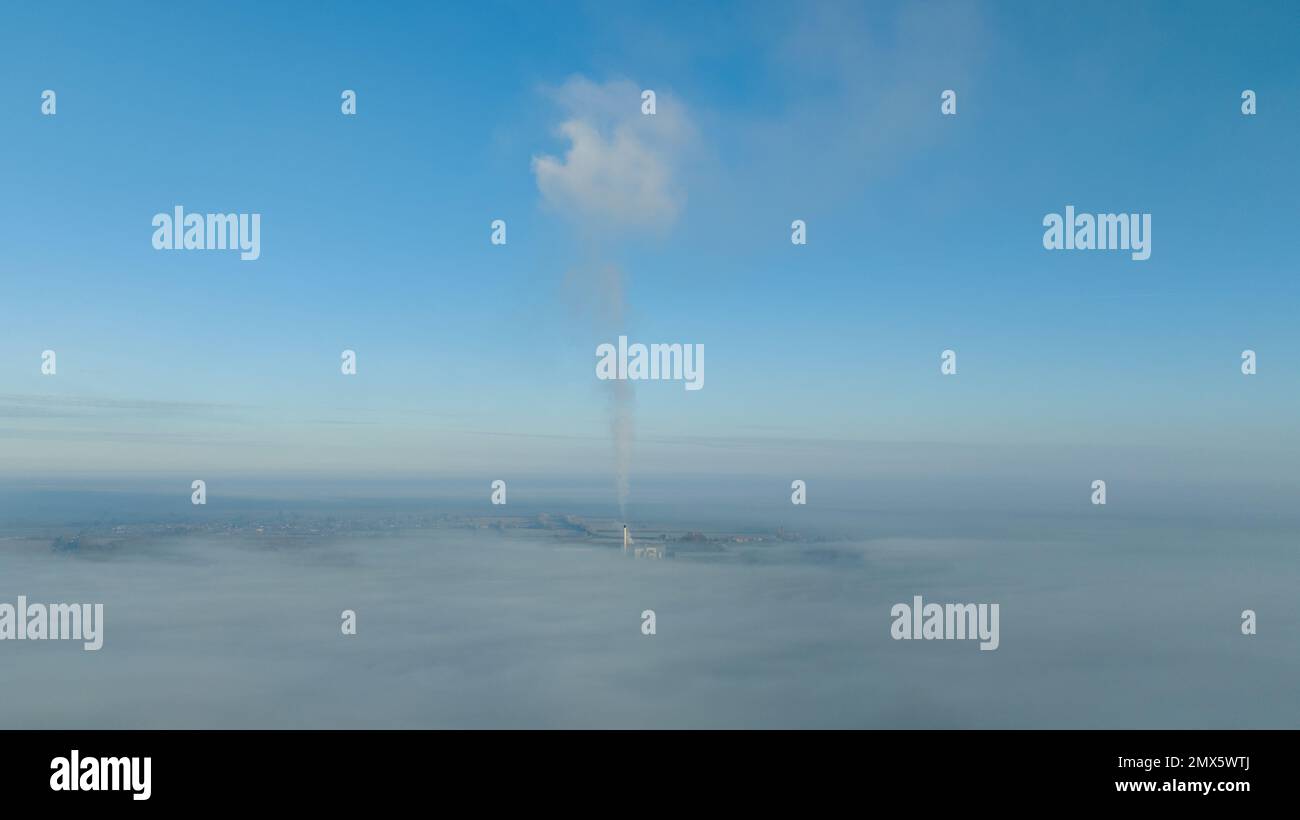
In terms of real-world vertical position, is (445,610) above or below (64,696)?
below

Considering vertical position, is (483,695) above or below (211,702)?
below

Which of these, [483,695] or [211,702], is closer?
[211,702]

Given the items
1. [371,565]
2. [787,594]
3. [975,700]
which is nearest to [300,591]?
[371,565]

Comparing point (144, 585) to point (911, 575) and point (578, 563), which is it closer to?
point (578, 563)

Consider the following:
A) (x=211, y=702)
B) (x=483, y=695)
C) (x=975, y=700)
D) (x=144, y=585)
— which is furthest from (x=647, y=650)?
(x=144, y=585)

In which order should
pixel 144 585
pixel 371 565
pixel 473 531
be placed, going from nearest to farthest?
pixel 144 585
pixel 371 565
pixel 473 531

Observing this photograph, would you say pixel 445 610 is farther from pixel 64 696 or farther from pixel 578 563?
pixel 64 696
